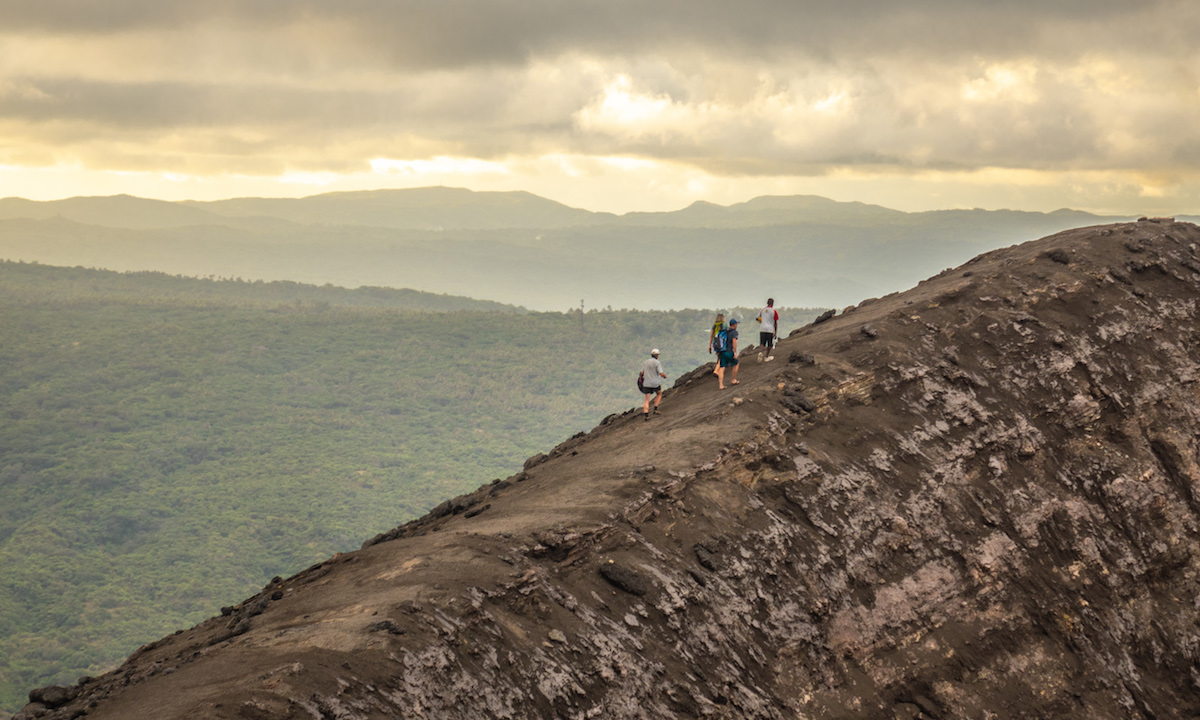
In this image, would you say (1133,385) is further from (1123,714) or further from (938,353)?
(1123,714)

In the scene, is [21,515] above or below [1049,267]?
below

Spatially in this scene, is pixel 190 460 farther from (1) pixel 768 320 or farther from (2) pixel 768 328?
(1) pixel 768 320

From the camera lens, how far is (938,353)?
2917 cm

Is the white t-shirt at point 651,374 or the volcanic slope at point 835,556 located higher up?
the white t-shirt at point 651,374

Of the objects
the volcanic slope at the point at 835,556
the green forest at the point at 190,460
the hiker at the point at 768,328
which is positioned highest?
the hiker at the point at 768,328

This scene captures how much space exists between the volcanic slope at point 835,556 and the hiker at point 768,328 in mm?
738

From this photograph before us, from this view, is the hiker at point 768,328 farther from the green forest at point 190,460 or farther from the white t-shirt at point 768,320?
the green forest at point 190,460

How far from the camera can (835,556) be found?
77.2 feet

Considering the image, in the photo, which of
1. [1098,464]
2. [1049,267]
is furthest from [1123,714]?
[1049,267]

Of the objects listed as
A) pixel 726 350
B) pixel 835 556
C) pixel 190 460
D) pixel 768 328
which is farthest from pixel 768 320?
pixel 190 460

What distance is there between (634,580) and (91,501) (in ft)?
453

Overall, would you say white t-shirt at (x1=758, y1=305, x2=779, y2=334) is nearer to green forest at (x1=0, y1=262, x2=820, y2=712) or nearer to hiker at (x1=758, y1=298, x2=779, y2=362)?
hiker at (x1=758, y1=298, x2=779, y2=362)

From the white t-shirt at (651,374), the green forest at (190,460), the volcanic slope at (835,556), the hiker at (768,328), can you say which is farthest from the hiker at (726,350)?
the green forest at (190,460)

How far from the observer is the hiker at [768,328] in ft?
98.0
